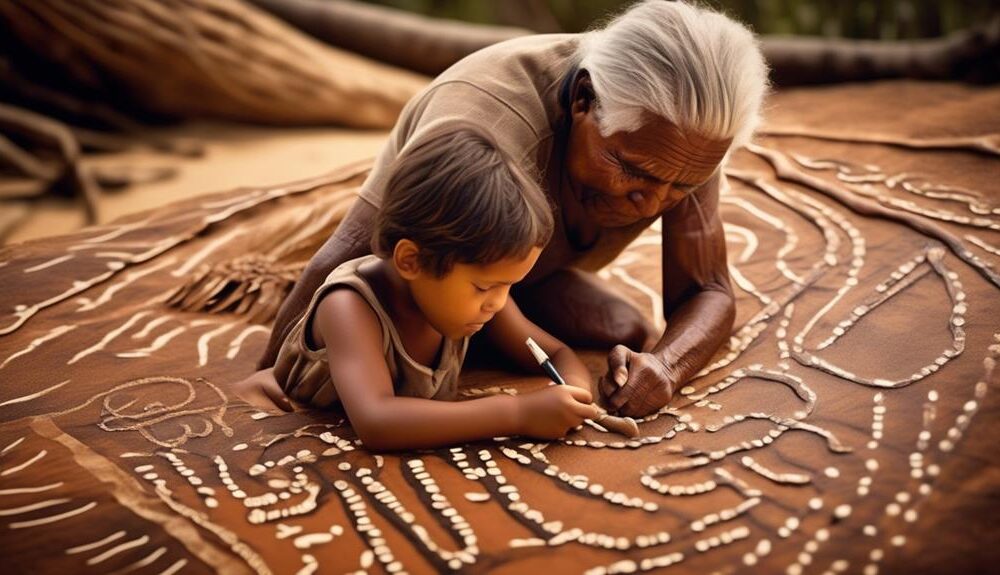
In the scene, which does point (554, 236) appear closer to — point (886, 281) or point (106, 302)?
point (886, 281)

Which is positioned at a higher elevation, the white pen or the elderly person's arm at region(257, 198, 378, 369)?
the elderly person's arm at region(257, 198, 378, 369)

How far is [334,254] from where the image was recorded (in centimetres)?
270

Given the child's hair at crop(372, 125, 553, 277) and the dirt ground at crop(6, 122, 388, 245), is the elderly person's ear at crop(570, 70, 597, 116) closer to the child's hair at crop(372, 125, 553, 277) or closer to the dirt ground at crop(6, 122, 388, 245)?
the child's hair at crop(372, 125, 553, 277)

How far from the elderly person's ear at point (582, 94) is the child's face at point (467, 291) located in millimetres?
488

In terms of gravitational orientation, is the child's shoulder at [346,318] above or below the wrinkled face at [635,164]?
below

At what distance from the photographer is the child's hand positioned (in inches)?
92.7

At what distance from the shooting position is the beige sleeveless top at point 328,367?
94.0 inches

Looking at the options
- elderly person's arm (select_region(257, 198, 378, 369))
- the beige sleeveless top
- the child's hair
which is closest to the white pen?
the beige sleeveless top

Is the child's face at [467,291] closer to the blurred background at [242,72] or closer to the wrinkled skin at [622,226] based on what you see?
the wrinkled skin at [622,226]

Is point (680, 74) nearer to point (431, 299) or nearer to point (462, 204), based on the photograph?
point (462, 204)

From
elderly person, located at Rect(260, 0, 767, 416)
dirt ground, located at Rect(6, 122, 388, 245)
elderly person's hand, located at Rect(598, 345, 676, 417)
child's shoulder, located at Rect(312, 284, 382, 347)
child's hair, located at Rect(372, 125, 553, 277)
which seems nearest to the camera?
child's hair, located at Rect(372, 125, 553, 277)

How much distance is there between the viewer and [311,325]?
251 centimetres

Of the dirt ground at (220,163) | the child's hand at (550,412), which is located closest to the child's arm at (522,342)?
the child's hand at (550,412)

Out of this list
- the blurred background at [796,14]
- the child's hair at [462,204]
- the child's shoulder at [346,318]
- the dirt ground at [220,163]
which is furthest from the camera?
the blurred background at [796,14]
